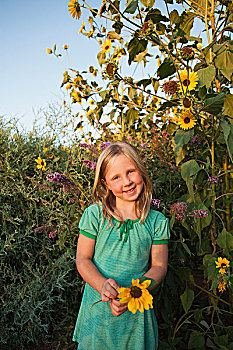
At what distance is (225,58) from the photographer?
4.32 ft

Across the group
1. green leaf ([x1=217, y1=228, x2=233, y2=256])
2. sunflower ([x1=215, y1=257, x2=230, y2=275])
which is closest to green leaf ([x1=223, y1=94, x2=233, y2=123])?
green leaf ([x1=217, y1=228, x2=233, y2=256])

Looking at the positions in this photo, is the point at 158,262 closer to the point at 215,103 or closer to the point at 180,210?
the point at 180,210

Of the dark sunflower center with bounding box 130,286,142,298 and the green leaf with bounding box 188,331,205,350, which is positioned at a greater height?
the dark sunflower center with bounding box 130,286,142,298

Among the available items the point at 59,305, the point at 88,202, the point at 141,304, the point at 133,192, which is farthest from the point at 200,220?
the point at 59,305

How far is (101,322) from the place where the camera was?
1.28m

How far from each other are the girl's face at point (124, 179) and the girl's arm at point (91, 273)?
24cm

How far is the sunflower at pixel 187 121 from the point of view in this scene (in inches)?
58.2

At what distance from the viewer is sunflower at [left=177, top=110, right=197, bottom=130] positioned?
1.48 metres

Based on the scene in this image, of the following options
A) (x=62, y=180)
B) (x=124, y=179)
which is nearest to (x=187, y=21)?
(x=124, y=179)

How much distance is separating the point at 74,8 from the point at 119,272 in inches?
55.2

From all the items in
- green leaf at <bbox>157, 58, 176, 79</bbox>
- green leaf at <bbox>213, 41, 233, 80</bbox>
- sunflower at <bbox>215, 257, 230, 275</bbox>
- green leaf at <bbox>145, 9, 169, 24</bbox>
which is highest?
green leaf at <bbox>145, 9, 169, 24</bbox>

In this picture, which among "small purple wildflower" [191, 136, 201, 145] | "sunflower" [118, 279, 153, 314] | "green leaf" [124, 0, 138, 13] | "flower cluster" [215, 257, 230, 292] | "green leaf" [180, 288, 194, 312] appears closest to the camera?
"sunflower" [118, 279, 153, 314]

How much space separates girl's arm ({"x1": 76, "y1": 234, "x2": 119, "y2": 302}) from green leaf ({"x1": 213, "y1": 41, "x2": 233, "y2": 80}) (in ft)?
2.91

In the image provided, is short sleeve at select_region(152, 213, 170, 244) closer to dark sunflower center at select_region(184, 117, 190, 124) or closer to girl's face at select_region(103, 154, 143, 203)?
girl's face at select_region(103, 154, 143, 203)
